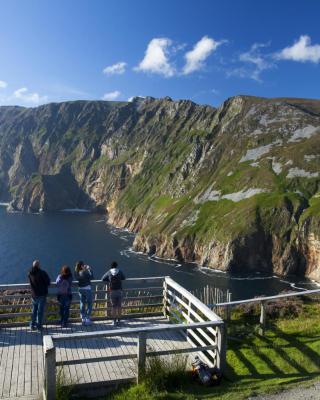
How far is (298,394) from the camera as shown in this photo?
444 inches

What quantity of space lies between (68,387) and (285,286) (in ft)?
248

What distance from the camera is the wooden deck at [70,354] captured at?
1272 centimetres

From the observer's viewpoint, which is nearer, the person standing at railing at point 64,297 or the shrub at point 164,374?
the shrub at point 164,374

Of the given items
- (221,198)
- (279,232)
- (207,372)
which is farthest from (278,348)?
(221,198)

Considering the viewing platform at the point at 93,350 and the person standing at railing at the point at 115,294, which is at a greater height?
the person standing at railing at the point at 115,294

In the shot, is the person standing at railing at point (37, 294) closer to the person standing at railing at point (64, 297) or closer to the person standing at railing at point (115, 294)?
the person standing at railing at point (64, 297)

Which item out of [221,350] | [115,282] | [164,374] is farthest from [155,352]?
[115,282]

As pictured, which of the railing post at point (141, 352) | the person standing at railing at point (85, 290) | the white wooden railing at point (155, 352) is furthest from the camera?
the person standing at railing at point (85, 290)

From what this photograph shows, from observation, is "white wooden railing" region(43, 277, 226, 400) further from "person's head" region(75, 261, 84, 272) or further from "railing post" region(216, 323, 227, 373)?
"person's head" region(75, 261, 84, 272)

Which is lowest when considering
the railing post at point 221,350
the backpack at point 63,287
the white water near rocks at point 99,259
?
the white water near rocks at point 99,259

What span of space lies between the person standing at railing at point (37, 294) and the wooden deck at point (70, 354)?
0.45 m

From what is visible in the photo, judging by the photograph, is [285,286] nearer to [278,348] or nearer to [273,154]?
[273,154]

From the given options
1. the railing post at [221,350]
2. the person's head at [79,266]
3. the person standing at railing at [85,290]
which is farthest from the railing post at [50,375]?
the person's head at [79,266]

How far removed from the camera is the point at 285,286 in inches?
3219
